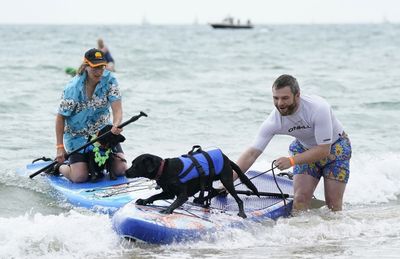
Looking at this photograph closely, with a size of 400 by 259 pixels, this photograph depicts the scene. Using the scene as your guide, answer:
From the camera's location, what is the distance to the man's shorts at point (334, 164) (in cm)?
664

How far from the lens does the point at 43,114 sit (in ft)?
47.2

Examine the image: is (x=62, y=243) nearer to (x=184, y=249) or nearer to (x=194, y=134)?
(x=184, y=249)

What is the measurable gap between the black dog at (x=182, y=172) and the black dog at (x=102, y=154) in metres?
1.85

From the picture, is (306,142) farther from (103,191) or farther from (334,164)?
(103,191)

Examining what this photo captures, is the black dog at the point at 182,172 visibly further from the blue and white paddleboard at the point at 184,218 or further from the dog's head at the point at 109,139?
the dog's head at the point at 109,139

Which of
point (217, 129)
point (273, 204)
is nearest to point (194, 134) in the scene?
point (217, 129)

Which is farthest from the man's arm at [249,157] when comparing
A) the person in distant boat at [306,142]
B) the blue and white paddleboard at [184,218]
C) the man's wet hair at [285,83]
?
the man's wet hair at [285,83]

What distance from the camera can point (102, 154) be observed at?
809 centimetres

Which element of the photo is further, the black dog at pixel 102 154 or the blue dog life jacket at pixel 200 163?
the black dog at pixel 102 154

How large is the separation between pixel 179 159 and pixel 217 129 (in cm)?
715

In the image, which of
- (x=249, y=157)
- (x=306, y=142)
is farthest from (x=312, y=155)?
(x=249, y=157)

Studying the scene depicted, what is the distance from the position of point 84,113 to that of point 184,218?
232 centimetres

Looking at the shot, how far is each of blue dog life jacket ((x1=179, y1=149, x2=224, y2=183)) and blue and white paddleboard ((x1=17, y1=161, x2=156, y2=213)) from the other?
1.29 metres

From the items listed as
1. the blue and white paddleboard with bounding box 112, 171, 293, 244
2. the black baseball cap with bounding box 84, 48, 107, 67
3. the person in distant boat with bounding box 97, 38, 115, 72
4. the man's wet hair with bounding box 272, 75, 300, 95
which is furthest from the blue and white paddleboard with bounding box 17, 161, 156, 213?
the person in distant boat with bounding box 97, 38, 115, 72
